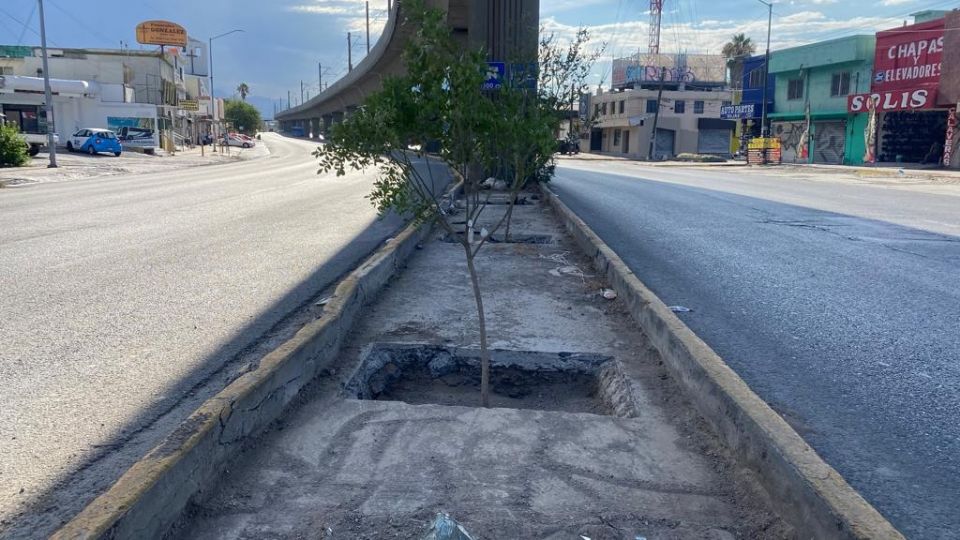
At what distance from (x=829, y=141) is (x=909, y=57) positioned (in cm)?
808

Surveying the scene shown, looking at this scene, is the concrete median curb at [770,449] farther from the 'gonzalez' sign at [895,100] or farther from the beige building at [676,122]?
the beige building at [676,122]

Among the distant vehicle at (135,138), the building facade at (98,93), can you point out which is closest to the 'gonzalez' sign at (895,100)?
the building facade at (98,93)

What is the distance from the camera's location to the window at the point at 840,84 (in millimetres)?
43219

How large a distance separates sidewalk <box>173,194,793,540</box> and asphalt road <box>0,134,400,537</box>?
0.74 metres

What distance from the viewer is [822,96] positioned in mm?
45250

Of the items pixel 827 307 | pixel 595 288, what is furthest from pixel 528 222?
pixel 827 307

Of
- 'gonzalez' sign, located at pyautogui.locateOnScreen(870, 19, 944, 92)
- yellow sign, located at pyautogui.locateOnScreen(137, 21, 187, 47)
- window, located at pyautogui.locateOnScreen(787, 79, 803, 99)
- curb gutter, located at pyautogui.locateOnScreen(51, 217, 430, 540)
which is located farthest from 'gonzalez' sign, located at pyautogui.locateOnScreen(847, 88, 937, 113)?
yellow sign, located at pyautogui.locateOnScreen(137, 21, 187, 47)

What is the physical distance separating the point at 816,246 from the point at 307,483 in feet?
30.2

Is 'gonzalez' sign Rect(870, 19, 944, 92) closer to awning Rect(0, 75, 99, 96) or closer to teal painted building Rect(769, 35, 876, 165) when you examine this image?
teal painted building Rect(769, 35, 876, 165)

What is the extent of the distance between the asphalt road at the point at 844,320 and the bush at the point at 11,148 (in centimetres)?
2530

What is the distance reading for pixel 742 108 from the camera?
178 ft

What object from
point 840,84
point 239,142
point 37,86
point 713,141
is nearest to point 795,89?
point 840,84

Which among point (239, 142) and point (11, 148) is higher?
point (239, 142)

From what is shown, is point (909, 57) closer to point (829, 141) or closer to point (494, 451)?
Answer: point (829, 141)
